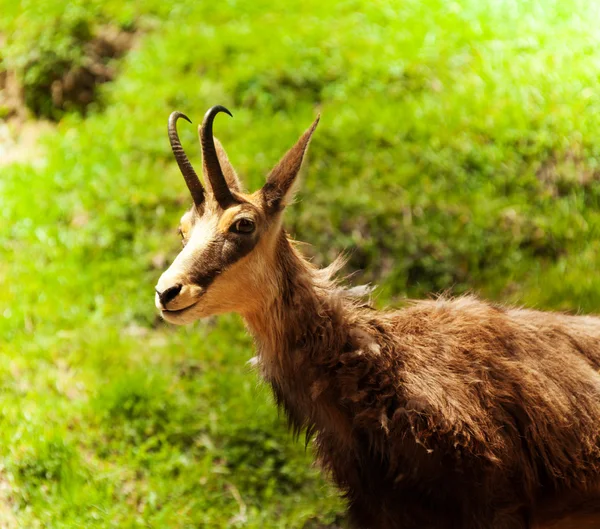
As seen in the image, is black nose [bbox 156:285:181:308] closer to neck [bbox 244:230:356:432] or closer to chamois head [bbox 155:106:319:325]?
chamois head [bbox 155:106:319:325]

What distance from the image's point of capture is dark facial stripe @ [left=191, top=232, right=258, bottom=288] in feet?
11.6

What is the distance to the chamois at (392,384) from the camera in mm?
3578

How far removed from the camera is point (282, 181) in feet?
12.3

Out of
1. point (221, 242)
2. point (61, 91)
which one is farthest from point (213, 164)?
point (61, 91)

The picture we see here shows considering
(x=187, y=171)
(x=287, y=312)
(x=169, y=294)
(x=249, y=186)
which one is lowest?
(x=249, y=186)

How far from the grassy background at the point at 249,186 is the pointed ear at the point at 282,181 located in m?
0.98

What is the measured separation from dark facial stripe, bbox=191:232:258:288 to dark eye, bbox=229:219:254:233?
23mm

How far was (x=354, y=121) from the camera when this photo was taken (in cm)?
732

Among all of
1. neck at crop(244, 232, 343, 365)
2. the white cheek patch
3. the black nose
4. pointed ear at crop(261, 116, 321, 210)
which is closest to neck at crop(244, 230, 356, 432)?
neck at crop(244, 232, 343, 365)

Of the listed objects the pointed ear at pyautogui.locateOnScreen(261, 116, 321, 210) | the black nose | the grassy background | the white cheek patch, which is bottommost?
the grassy background

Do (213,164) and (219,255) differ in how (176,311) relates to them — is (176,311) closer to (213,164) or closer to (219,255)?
(219,255)

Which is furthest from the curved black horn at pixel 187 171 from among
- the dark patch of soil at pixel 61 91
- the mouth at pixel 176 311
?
the dark patch of soil at pixel 61 91

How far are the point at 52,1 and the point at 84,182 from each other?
2.90 meters

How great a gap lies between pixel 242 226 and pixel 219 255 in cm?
17
